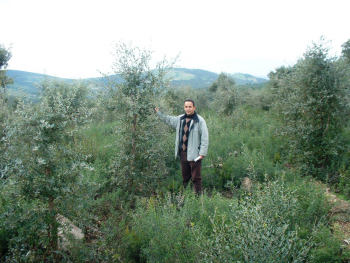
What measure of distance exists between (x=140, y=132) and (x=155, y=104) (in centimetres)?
73

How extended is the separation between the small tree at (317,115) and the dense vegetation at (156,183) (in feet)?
0.11

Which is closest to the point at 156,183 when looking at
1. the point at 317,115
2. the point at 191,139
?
the point at 191,139

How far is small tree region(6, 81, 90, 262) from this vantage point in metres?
2.94

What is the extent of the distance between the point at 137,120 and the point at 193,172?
1735mm

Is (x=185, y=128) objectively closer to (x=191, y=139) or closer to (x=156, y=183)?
(x=191, y=139)

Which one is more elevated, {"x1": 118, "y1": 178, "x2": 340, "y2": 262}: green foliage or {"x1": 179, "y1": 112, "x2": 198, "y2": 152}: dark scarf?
{"x1": 179, "y1": 112, "x2": 198, "y2": 152}: dark scarf

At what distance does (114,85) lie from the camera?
527cm

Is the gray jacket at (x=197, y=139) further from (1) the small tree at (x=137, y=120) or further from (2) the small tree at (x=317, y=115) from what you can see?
(2) the small tree at (x=317, y=115)

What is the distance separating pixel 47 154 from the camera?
9.93ft

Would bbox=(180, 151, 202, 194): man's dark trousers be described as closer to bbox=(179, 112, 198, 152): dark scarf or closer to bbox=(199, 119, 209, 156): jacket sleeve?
bbox=(179, 112, 198, 152): dark scarf

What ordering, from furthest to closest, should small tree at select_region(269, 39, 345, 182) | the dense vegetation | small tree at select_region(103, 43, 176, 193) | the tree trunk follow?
1. small tree at select_region(269, 39, 345, 182)
2. small tree at select_region(103, 43, 176, 193)
3. the tree trunk
4. the dense vegetation

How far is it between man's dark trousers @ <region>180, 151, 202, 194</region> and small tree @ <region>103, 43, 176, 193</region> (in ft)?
1.82

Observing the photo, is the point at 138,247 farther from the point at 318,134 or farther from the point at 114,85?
the point at 318,134

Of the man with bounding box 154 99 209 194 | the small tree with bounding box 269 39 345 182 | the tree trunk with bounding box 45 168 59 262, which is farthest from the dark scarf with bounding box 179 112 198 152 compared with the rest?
the small tree with bounding box 269 39 345 182
